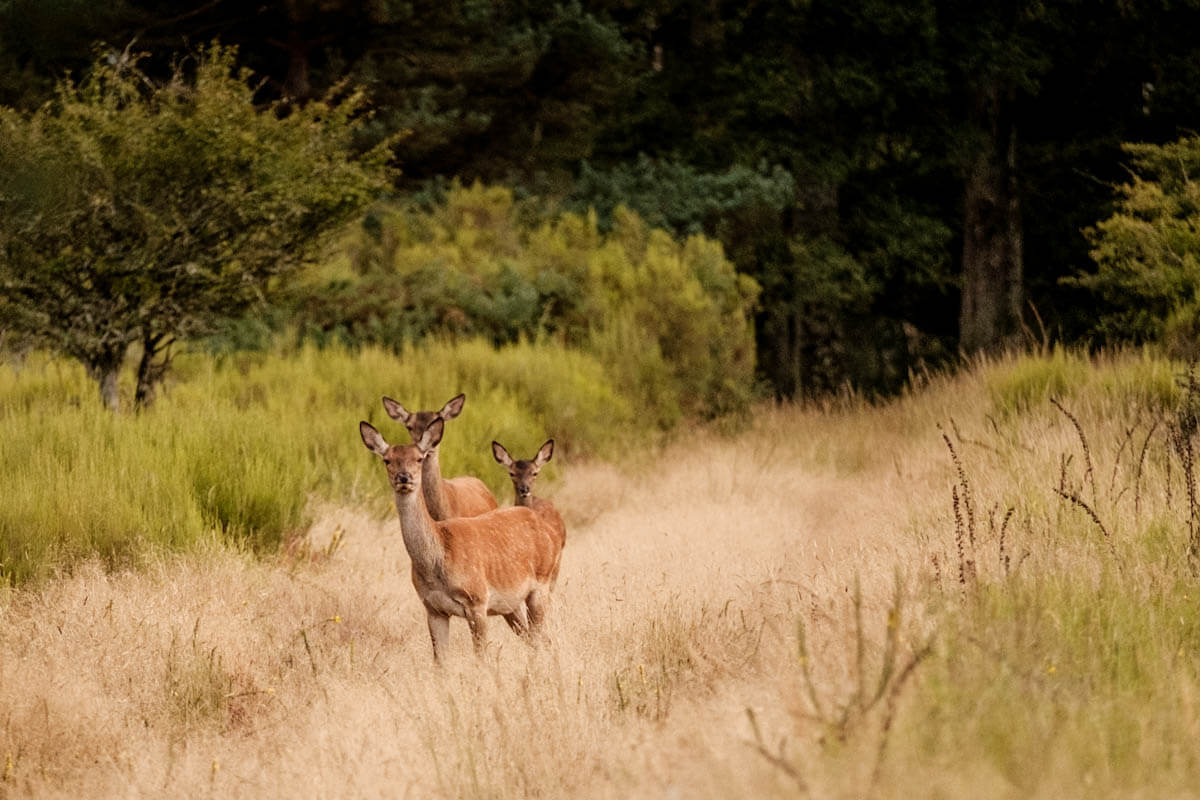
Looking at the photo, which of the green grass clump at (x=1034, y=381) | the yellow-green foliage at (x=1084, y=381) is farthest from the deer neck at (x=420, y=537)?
the green grass clump at (x=1034, y=381)

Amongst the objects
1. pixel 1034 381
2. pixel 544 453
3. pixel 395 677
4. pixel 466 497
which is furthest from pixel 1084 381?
pixel 395 677

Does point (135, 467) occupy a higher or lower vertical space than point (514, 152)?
lower

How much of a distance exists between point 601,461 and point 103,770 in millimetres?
9930

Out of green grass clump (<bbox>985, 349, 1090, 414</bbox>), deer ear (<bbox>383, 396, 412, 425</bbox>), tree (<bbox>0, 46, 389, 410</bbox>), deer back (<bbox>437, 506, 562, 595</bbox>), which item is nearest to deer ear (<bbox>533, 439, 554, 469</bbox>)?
deer ear (<bbox>383, 396, 412, 425</bbox>)

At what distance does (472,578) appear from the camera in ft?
25.1

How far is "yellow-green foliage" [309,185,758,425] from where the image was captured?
751 inches

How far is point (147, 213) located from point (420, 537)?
6531mm

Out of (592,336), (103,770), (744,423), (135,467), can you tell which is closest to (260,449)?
(135,467)

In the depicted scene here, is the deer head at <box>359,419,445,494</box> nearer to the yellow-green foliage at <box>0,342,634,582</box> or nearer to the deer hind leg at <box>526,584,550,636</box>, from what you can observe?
the deer hind leg at <box>526,584,550,636</box>

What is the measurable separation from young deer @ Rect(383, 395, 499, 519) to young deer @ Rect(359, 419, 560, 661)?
75 cm

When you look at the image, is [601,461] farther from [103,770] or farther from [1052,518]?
[103,770]

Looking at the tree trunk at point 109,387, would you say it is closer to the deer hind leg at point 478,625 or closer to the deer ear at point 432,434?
the deer ear at point 432,434

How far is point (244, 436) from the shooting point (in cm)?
1141

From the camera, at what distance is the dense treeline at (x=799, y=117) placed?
23.0 m
